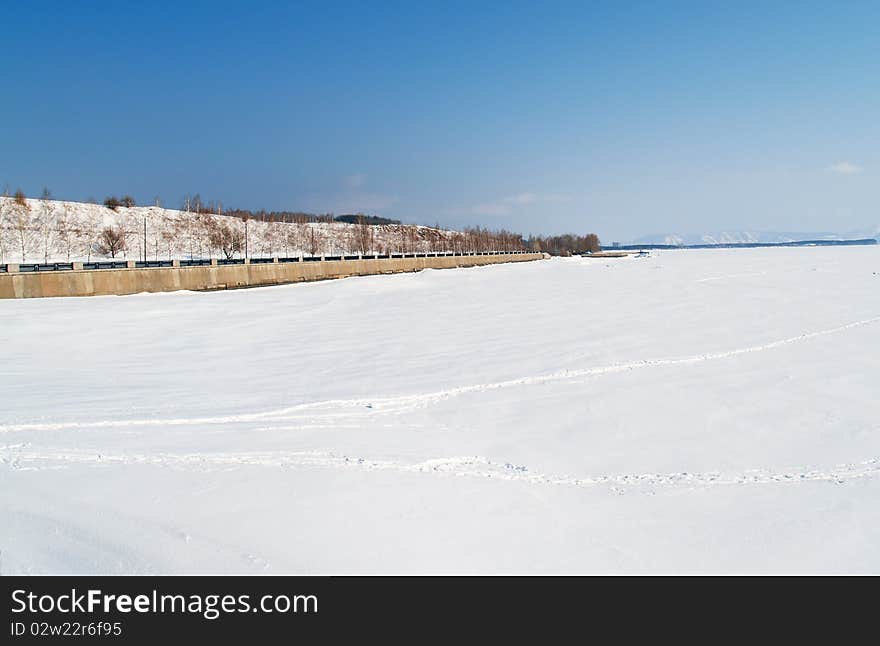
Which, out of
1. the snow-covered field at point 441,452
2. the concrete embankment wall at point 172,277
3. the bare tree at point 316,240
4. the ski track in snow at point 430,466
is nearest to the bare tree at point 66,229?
the bare tree at point 316,240

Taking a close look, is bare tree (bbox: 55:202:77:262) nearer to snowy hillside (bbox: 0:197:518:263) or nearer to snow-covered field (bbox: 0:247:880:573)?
snowy hillside (bbox: 0:197:518:263)

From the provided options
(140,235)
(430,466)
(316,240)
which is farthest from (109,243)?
(430,466)

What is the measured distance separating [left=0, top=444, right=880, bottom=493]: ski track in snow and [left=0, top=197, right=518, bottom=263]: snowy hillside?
2214 inches

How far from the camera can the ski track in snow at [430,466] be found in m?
7.22


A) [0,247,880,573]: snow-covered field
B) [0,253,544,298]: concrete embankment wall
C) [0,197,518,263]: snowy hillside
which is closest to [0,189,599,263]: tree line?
[0,197,518,263]: snowy hillside

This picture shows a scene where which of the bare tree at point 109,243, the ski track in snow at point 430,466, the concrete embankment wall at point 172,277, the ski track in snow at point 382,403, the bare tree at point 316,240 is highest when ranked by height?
the bare tree at point 316,240

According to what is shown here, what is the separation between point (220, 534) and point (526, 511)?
293 cm

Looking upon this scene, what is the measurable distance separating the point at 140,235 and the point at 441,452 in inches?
3073

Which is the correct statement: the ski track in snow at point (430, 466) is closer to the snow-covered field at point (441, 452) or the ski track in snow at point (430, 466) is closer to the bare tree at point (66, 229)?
the snow-covered field at point (441, 452)

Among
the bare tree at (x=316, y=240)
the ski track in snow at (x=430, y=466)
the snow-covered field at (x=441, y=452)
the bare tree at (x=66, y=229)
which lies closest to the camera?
the snow-covered field at (x=441, y=452)

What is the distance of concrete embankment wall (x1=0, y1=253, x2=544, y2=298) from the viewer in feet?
90.3

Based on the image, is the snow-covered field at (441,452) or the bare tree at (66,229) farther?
the bare tree at (66,229)

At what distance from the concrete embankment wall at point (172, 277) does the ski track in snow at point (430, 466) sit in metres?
23.7
